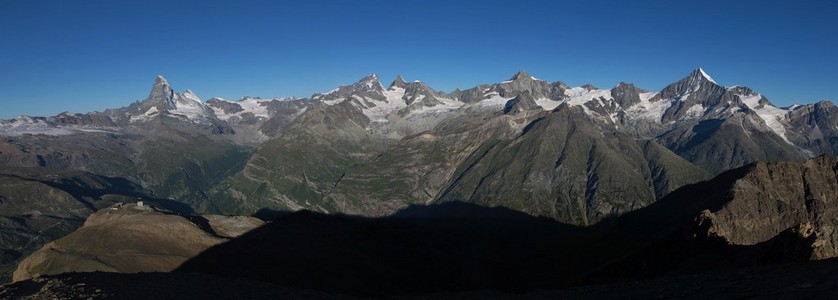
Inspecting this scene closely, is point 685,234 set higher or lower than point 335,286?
higher

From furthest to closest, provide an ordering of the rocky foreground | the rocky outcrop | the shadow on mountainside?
the rocky outcrop
the shadow on mountainside
the rocky foreground

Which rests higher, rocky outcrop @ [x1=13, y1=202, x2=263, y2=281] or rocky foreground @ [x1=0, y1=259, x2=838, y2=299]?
rocky foreground @ [x1=0, y1=259, x2=838, y2=299]

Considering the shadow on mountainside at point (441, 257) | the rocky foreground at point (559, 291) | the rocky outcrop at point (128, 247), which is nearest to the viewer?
the rocky foreground at point (559, 291)

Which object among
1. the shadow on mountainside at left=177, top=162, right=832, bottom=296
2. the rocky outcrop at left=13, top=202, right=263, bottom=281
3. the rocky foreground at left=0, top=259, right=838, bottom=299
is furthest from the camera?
the rocky outcrop at left=13, top=202, right=263, bottom=281

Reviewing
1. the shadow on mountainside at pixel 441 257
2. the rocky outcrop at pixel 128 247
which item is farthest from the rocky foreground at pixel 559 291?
the rocky outcrop at pixel 128 247

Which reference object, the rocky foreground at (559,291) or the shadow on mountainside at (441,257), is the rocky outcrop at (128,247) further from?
the rocky foreground at (559,291)

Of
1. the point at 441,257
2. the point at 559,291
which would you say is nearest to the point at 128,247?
the point at 441,257

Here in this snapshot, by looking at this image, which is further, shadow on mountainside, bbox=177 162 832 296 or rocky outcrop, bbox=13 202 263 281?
rocky outcrop, bbox=13 202 263 281

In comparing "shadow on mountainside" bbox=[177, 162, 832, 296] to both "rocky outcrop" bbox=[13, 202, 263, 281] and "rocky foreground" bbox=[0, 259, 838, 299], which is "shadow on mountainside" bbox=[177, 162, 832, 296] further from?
"rocky foreground" bbox=[0, 259, 838, 299]

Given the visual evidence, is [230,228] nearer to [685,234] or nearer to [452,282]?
[452,282]

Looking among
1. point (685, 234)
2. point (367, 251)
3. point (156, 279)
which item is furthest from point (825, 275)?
point (367, 251)

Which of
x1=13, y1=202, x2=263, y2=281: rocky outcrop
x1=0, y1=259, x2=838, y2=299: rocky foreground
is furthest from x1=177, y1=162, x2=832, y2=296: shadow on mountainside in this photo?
x1=0, y1=259, x2=838, y2=299: rocky foreground
